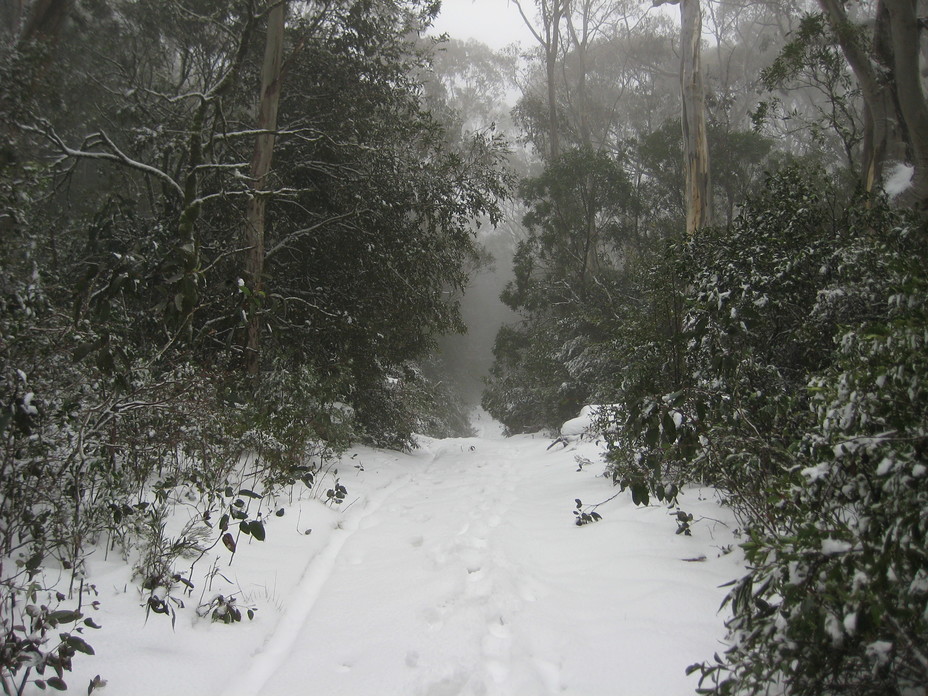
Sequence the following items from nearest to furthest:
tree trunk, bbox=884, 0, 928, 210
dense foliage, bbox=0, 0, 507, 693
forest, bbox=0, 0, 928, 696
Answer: forest, bbox=0, 0, 928, 696 < dense foliage, bbox=0, 0, 507, 693 < tree trunk, bbox=884, 0, 928, 210

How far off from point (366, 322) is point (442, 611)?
5.41 metres

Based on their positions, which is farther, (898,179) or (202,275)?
(898,179)

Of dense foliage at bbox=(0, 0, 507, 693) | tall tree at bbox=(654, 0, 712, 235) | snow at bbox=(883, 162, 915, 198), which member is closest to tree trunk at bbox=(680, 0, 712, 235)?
tall tree at bbox=(654, 0, 712, 235)

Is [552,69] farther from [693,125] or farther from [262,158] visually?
[262,158]

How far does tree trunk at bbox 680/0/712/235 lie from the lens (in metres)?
7.41

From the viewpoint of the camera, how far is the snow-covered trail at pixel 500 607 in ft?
7.43

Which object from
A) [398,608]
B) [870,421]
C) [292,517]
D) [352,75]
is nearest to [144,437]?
[292,517]

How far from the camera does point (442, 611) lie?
9.48ft

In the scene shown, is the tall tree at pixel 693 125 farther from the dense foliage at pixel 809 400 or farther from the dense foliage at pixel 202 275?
the dense foliage at pixel 202 275

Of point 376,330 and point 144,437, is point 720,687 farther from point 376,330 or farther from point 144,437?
point 376,330

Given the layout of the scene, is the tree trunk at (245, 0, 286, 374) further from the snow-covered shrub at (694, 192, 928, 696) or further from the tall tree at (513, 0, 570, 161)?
the tall tree at (513, 0, 570, 161)

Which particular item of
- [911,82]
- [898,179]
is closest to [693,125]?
[911,82]

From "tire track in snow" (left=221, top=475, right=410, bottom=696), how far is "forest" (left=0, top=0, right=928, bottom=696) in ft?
1.43

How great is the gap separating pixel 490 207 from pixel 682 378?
460cm
